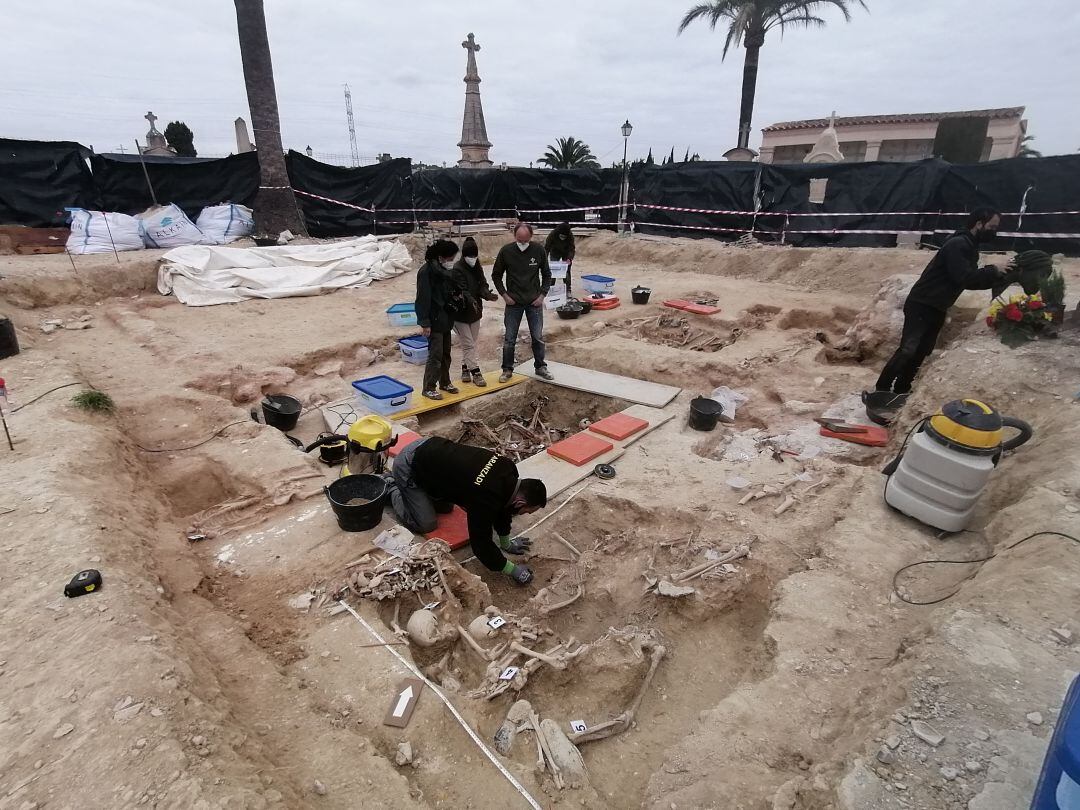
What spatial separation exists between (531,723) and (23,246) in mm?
15022

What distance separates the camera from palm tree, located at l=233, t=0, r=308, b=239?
40.3ft

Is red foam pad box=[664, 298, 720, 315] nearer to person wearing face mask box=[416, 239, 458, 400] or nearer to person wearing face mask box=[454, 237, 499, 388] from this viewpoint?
person wearing face mask box=[454, 237, 499, 388]

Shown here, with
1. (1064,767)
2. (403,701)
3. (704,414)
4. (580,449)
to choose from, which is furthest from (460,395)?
(1064,767)

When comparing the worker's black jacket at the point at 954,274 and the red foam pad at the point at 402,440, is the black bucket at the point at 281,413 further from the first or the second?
the worker's black jacket at the point at 954,274

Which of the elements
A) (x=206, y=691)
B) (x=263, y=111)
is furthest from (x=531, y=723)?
(x=263, y=111)

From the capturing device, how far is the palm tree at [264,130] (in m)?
12.3

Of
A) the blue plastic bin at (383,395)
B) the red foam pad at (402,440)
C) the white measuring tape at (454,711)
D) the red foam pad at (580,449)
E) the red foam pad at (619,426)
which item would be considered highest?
the blue plastic bin at (383,395)

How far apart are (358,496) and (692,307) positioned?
7.87 m

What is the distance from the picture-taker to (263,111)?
42.3ft

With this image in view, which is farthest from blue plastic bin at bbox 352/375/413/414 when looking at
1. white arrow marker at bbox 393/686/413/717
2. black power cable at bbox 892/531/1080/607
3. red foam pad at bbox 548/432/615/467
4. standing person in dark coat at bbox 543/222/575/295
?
standing person in dark coat at bbox 543/222/575/295

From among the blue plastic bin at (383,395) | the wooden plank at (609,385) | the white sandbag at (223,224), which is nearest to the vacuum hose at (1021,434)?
the wooden plank at (609,385)

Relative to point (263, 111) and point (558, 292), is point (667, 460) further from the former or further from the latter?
point (263, 111)

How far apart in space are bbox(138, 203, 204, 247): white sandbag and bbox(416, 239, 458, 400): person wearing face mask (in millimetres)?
9582

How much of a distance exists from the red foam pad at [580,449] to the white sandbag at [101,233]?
12.0 metres
